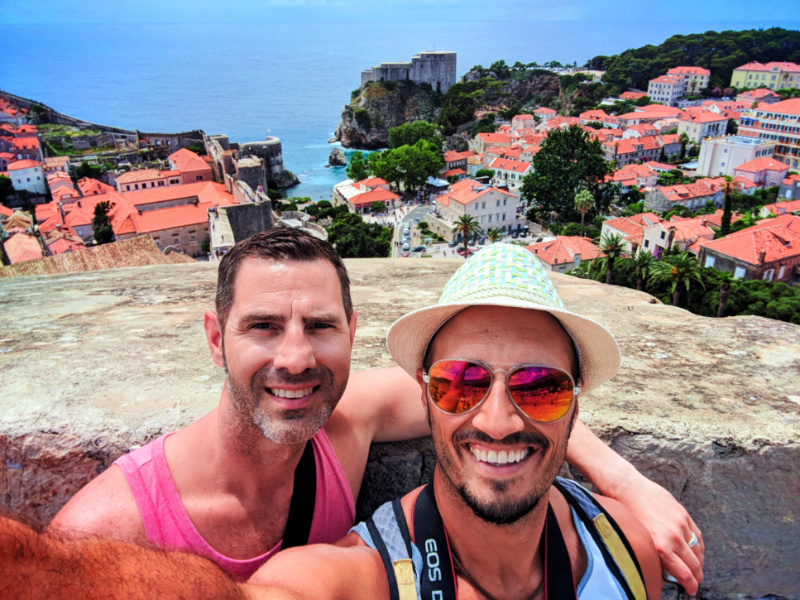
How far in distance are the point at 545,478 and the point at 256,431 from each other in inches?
35.3

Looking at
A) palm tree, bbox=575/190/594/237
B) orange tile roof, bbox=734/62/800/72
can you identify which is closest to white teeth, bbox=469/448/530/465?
palm tree, bbox=575/190/594/237

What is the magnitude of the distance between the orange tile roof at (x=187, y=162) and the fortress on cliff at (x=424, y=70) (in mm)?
42644

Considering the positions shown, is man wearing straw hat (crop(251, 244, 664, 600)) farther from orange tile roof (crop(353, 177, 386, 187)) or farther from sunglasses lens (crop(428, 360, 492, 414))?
orange tile roof (crop(353, 177, 386, 187))

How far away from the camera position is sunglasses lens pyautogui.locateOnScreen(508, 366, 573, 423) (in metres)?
1.57

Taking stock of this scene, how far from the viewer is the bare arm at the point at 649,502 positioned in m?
1.81

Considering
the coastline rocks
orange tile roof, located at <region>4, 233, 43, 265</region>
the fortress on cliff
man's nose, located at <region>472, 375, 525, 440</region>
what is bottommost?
orange tile roof, located at <region>4, 233, 43, 265</region>

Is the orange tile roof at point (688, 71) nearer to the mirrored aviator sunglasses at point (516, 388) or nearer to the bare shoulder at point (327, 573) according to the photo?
the mirrored aviator sunglasses at point (516, 388)

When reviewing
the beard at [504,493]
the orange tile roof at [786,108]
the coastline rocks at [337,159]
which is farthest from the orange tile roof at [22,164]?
the orange tile roof at [786,108]

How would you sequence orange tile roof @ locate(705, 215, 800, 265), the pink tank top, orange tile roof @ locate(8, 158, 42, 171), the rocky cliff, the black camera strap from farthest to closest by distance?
the rocky cliff
orange tile roof @ locate(8, 158, 42, 171)
orange tile roof @ locate(705, 215, 800, 265)
the black camera strap
the pink tank top

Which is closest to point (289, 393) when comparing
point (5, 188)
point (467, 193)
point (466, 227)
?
point (466, 227)

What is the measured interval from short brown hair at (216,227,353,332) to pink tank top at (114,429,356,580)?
48 centimetres

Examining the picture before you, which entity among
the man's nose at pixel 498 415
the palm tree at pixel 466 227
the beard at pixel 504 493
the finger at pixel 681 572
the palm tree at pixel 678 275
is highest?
the man's nose at pixel 498 415

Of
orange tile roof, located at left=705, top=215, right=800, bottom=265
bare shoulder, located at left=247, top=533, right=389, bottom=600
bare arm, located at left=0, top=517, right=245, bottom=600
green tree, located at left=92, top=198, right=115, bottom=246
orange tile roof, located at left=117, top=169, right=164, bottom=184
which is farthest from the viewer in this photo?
orange tile roof, located at left=117, top=169, right=164, bottom=184

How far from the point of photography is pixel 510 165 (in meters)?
54.7
